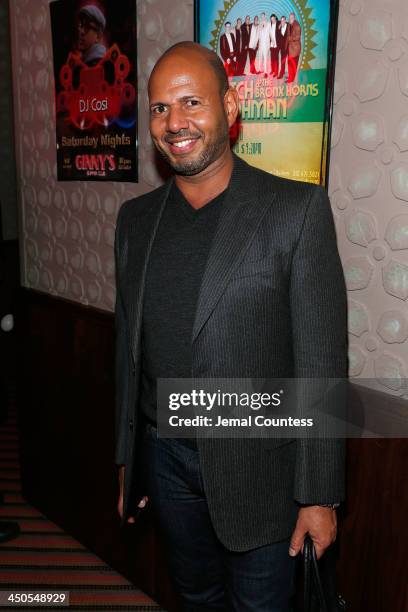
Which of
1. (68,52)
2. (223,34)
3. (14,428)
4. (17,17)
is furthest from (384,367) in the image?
(14,428)

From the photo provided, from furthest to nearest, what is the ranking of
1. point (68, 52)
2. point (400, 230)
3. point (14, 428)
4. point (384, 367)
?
point (14, 428) < point (68, 52) < point (384, 367) < point (400, 230)

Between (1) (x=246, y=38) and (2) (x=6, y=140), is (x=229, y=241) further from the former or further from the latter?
(2) (x=6, y=140)

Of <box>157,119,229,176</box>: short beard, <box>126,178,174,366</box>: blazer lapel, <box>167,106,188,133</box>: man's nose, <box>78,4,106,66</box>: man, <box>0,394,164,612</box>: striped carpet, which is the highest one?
<box>78,4,106,66</box>: man

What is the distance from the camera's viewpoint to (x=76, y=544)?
2930 millimetres

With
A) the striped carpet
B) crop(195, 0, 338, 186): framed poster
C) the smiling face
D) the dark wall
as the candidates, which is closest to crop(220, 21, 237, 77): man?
crop(195, 0, 338, 186): framed poster

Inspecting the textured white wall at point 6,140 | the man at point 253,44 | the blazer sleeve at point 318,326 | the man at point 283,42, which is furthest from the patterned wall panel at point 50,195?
the textured white wall at point 6,140

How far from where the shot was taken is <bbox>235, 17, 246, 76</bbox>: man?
1.87 m

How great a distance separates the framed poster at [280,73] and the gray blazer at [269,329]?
344mm

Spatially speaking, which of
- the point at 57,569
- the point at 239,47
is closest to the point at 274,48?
the point at 239,47

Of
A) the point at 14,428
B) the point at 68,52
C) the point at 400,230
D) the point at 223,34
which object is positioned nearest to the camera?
the point at 400,230

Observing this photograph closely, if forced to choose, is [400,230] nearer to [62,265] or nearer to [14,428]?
[62,265]

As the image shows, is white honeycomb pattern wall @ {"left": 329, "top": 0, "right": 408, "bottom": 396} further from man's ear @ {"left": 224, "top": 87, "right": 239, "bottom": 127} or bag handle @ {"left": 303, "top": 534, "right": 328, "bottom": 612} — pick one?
bag handle @ {"left": 303, "top": 534, "right": 328, "bottom": 612}

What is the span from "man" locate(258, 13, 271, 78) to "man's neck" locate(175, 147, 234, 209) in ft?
1.46

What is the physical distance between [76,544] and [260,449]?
1809 mm
